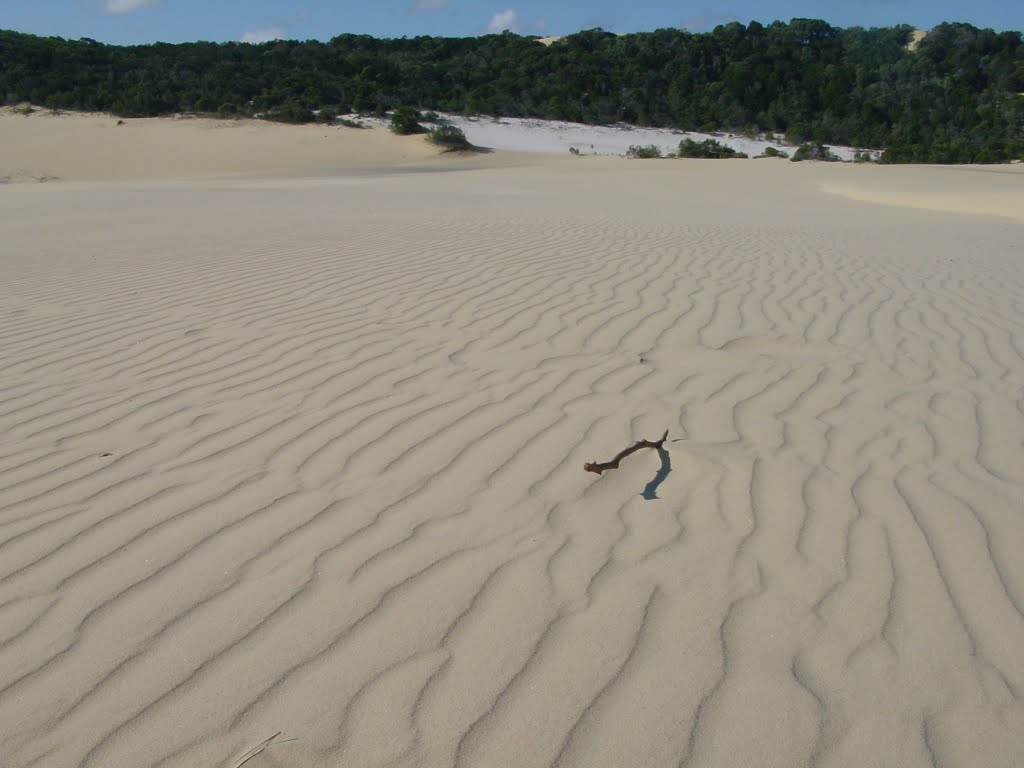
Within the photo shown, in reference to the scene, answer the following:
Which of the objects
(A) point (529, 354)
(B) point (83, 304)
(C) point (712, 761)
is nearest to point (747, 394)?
→ (A) point (529, 354)

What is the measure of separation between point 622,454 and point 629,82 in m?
44.8

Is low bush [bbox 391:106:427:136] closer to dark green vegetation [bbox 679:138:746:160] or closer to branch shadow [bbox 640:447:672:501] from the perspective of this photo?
dark green vegetation [bbox 679:138:746:160]

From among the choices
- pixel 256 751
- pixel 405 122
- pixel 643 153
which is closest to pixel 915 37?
pixel 643 153

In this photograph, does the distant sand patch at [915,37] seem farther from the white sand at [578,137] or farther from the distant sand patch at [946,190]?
the distant sand patch at [946,190]

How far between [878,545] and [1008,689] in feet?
2.31

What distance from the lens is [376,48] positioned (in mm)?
53969

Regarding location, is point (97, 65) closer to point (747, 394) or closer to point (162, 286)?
point (162, 286)

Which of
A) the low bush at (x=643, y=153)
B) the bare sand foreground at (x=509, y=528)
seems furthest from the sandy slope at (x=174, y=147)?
the bare sand foreground at (x=509, y=528)

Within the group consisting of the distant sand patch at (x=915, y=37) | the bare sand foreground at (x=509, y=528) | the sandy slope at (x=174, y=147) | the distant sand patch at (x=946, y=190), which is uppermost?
the distant sand patch at (x=915, y=37)

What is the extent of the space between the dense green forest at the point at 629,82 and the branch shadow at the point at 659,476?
3116cm

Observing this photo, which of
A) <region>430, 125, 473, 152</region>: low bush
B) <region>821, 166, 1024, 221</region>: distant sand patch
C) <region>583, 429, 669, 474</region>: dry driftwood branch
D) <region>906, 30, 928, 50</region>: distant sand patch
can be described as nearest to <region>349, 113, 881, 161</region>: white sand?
<region>430, 125, 473, 152</region>: low bush

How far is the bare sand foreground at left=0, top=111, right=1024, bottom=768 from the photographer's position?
2.07 metres

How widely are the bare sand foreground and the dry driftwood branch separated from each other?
4 centimetres

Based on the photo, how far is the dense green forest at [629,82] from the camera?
37.1m
